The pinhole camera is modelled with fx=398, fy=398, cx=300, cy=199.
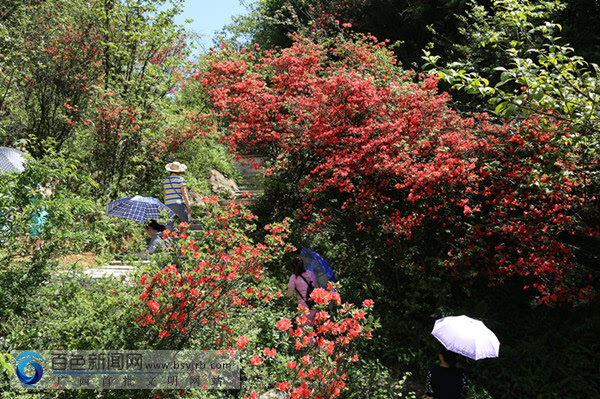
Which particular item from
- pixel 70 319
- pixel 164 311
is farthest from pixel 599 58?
pixel 70 319

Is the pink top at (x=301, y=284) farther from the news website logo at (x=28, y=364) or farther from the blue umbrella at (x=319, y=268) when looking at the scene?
the news website logo at (x=28, y=364)

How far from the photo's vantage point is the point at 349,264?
679cm

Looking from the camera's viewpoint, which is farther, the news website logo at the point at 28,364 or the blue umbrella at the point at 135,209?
the blue umbrella at the point at 135,209

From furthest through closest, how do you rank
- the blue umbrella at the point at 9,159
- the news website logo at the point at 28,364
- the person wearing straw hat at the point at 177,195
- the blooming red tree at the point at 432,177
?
the person wearing straw hat at the point at 177,195 < the blue umbrella at the point at 9,159 < the blooming red tree at the point at 432,177 < the news website logo at the point at 28,364

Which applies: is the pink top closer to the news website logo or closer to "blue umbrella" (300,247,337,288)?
"blue umbrella" (300,247,337,288)

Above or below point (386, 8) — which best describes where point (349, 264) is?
below

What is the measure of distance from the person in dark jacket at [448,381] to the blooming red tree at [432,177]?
2.47 metres

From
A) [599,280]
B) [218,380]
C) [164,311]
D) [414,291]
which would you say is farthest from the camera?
[414,291]

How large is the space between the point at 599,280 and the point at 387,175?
3.45 meters

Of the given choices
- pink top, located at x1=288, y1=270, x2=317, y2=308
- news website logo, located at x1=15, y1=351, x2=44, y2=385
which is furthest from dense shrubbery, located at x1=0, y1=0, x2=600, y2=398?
pink top, located at x1=288, y1=270, x2=317, y2=308

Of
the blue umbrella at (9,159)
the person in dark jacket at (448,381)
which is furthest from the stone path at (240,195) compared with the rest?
the person in dark jacket at (448,381)

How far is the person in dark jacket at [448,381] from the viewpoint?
135 inches

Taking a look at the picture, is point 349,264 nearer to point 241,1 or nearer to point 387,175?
point 387,175

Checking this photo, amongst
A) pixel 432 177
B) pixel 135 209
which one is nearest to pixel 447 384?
pixel 432 177
